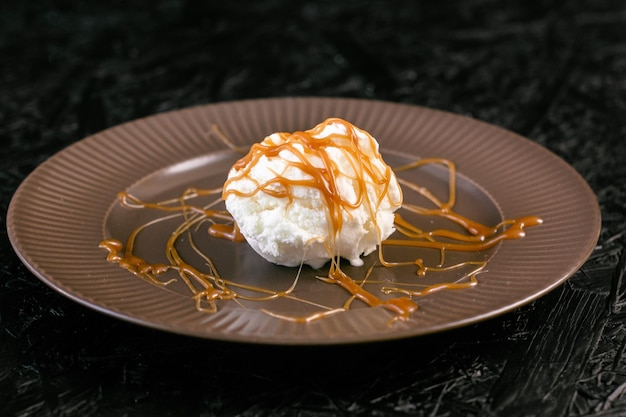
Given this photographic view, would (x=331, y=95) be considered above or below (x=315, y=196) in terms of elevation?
below

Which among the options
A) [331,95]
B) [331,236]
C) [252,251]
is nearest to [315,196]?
[331,236]

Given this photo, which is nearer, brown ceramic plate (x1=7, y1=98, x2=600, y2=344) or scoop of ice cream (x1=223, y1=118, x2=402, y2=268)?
brown ceramic plate (x1=7, y1=98, x2=600, y2=344)

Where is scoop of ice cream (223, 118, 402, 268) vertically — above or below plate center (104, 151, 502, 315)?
above

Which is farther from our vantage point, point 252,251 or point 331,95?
point 331,95

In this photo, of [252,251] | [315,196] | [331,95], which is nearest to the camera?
[315,196]

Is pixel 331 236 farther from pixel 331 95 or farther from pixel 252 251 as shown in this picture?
pixel 331 95

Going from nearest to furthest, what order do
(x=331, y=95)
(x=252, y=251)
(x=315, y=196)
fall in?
(x=315, y=196) < (x=252, y=251) < (x=331, y=95)
